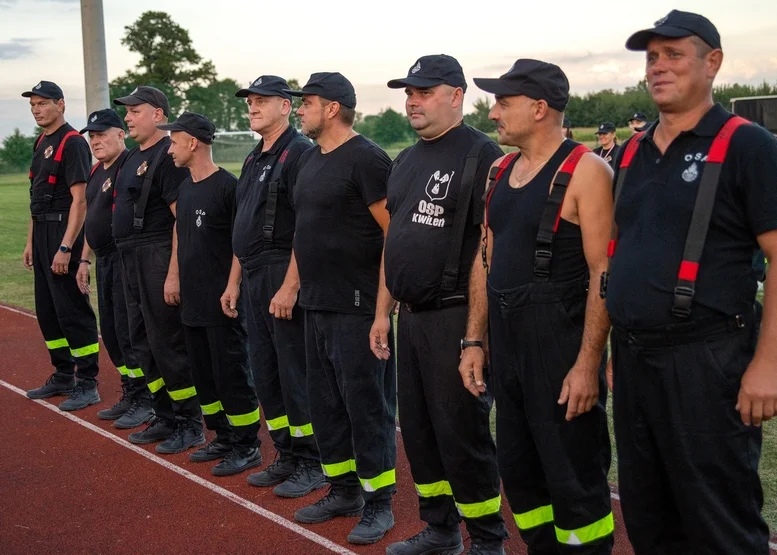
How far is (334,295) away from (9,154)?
56764 millimetres

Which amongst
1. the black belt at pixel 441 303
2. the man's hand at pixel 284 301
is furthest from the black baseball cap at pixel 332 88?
the black belt at pixel 441 303

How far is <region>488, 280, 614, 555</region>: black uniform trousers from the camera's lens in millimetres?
3742

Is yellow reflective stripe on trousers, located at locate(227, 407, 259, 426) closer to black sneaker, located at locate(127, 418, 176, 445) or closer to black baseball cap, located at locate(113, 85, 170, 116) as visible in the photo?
black sneaker, located at locate(127, 418, 176, 445)

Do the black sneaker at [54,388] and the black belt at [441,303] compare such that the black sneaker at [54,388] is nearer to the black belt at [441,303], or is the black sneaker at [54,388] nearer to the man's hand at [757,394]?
the black belt at [441,303]

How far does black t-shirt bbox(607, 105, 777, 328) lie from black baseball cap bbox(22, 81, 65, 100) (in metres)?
6.04

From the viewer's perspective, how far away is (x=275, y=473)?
19.5ft

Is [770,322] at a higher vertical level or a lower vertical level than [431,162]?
lower

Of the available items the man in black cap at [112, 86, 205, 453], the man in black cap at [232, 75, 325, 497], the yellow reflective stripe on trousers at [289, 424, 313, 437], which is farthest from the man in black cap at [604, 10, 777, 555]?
the man in black cap at [112, 86, 205, 453]

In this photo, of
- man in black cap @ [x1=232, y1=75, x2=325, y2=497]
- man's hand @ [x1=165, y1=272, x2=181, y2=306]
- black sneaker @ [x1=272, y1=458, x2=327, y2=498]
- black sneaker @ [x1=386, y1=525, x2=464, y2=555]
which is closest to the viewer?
black sneaker @ [x1=386, y1=525, x2=464, y2=555]

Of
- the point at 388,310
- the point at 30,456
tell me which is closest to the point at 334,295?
the point at 388,310

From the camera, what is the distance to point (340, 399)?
17.4ft

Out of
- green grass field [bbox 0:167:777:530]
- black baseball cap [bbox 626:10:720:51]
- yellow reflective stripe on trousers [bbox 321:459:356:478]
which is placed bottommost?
green grass field [bbox 0:167:777:530]

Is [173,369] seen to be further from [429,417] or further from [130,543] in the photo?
[429,417]

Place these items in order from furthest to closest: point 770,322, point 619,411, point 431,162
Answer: point 431,162 < point 619,411 < point 770,322
